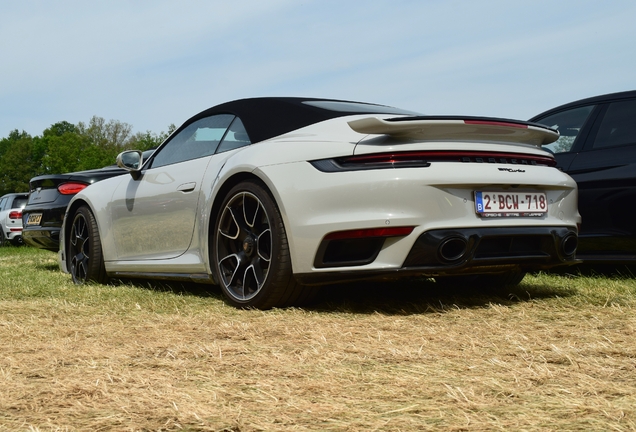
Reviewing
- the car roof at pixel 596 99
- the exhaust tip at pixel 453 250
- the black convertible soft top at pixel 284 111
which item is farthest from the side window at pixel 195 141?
the car roof at pixel 596 99

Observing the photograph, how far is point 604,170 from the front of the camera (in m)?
5.79

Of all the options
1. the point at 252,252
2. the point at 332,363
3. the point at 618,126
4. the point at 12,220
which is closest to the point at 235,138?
the point at 252,252

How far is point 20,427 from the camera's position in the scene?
2.22 m

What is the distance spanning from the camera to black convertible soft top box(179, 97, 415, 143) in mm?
4723

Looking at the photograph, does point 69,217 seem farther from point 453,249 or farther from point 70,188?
point 453,249

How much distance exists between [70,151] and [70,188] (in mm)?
78232

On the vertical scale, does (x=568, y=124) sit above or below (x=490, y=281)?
above

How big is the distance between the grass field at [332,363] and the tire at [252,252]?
13 centimetres

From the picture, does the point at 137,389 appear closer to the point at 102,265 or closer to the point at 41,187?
the point at 102,265

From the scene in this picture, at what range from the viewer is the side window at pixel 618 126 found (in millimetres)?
5852

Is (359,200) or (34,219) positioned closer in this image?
(359,200)

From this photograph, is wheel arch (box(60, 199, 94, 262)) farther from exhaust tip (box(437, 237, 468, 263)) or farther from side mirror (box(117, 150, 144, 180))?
exhaust tip (box(437, 237, 468, 263))

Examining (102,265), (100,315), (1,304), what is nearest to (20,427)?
(100,315)

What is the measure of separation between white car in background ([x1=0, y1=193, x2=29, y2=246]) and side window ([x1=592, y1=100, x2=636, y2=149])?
58.2ft
